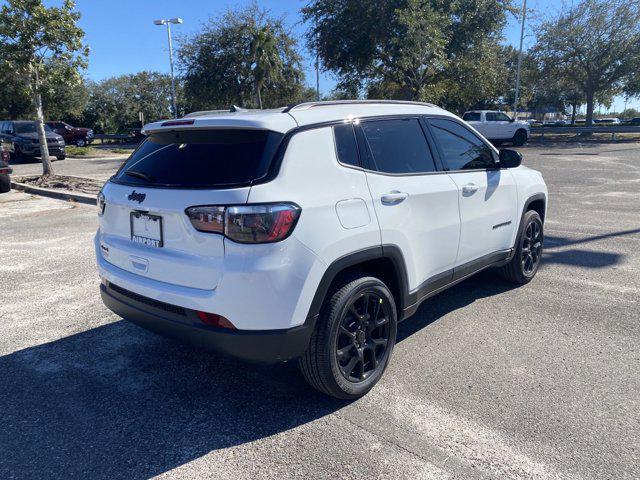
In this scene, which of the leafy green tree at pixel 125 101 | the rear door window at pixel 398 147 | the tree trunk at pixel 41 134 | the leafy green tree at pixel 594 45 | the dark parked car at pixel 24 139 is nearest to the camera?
the rear door window at pixel 398 147

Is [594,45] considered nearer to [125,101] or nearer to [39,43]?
[39,43]

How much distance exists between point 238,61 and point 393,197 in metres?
34.0

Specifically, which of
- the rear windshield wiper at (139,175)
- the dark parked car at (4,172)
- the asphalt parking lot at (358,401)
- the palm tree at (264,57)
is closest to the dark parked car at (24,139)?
the dark parked car at (4,172)

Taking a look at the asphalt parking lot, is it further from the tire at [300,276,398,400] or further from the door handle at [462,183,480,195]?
the door handle at [462,183,480,195]

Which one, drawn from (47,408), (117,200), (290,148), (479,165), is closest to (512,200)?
(479,165)

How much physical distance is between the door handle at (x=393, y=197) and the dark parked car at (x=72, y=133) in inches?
1336

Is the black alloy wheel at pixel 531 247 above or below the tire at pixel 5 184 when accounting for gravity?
below

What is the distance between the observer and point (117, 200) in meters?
3.31

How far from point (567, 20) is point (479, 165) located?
34.8 meters

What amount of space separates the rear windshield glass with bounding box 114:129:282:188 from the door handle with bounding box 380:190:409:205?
0.82 metres

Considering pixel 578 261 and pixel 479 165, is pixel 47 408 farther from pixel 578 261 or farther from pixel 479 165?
pixel 578 261

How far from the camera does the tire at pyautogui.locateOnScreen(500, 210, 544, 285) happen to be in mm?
5086

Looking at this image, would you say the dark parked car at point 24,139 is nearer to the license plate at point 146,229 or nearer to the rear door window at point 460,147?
the license plate at point 146,229

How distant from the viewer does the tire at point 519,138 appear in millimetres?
26989
